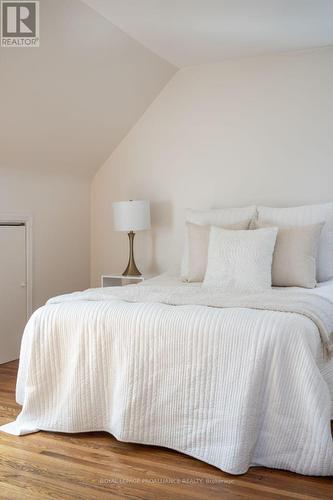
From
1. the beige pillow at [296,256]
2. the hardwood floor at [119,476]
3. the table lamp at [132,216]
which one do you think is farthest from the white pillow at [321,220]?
the hardwood floor at [119,476]

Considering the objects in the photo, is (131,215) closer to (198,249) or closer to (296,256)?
(198,249)

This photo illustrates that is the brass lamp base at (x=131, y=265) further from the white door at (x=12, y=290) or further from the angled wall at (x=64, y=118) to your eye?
the white door at (x=12, y=290)

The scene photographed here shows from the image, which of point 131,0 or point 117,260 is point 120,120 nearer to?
point 117,260

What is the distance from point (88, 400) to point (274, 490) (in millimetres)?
942

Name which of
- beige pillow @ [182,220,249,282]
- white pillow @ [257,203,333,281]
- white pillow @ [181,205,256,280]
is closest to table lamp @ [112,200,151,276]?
white pillow @ [181,205,256,280]

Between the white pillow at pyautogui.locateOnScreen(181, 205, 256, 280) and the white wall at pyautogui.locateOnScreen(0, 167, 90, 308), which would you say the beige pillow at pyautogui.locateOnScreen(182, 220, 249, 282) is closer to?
the white pillow at pyautogui.locateOnScreen(181, 205, 256, 280)

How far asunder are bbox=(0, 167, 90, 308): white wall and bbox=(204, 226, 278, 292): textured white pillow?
147 centimetres

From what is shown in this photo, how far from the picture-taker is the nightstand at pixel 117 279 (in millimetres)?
4355

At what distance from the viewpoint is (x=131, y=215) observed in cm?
429

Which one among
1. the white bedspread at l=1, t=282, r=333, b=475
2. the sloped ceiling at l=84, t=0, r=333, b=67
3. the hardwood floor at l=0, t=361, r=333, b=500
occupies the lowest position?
the hardwood floor at l=0, t=361, r=333, b=500

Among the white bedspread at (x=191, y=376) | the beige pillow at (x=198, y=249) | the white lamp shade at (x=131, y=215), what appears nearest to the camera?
the white bedspread at (x=191, y=376)

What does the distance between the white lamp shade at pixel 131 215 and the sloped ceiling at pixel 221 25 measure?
3.65ft

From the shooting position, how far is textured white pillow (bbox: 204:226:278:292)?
3305 millimetres

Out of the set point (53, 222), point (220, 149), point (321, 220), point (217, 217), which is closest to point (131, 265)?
point (53, 222)
